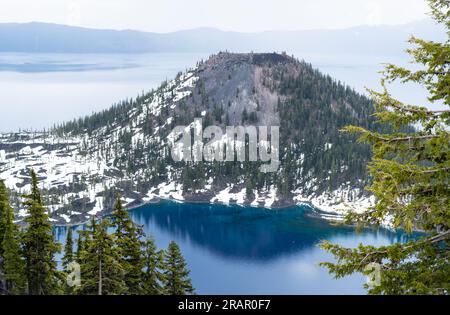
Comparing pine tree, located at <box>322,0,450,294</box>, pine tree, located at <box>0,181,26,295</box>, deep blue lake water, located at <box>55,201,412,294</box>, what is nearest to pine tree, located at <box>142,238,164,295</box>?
pine tree, located at <box>0,181,26,295</box>

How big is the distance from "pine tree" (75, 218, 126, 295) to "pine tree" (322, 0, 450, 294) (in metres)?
19.5

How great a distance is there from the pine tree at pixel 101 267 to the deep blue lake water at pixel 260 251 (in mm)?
83556

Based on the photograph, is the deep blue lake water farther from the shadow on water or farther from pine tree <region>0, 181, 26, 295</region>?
pine tree <region>0, 181, 26, 295</region>

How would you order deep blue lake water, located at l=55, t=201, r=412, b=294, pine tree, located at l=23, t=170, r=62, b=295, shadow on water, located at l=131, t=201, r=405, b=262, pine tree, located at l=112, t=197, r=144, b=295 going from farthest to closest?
1. shadow on water, located at l=131, t=201, r=405, b=262
2. deep blue lake water, located at l=55, t=201, r=412, b=294
3. pine tree, located at l=23, t=170, r=62, b=295
4. pine tree, located at l=112, t=197, r=144, b=295

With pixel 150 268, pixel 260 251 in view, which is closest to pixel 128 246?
pixel 150 268

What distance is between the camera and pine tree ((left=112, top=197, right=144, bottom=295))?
114 feet

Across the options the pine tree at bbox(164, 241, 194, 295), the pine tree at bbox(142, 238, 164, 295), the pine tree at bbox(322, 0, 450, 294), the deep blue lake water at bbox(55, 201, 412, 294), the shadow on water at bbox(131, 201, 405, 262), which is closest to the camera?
the pine tree at bbox(322, 0, 450, 294)

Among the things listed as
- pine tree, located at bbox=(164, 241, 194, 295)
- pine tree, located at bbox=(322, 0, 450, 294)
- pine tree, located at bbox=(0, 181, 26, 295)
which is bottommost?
pine tree, located at bbox=(164, 241, 194, 295)

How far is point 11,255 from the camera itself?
124 ft

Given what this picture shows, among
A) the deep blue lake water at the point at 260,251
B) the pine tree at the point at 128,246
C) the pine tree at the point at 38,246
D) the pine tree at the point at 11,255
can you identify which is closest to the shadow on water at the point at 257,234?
the deep blue lake water at the point at 260,251

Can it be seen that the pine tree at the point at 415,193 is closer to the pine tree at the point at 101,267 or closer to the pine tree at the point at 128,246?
the pine tree at the point at 101,267

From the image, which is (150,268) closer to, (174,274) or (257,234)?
(174,274)

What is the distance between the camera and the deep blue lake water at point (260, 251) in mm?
121062

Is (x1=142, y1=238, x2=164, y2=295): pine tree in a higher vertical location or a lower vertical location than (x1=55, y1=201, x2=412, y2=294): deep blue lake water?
higher
